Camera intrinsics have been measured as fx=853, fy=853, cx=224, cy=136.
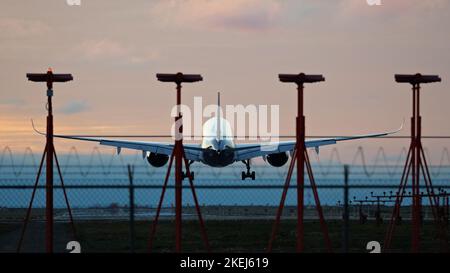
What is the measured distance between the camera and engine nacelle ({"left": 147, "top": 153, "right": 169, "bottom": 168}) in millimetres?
49938

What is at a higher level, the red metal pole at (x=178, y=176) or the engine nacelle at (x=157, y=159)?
the engine nacelle at (x=157, y=159)

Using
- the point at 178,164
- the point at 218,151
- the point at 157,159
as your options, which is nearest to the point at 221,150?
the point at 218,151

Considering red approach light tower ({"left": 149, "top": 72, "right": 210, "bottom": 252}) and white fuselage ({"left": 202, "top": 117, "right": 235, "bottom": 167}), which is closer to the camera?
red approach light tower ({"left": 149, "top": 72, "right": 210, "bottom": 252})

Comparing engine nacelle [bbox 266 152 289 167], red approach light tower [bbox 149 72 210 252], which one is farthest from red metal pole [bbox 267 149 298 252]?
engine nacelle [bbox 266 152 289 167]

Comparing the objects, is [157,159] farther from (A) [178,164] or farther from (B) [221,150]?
(A) [178,164]

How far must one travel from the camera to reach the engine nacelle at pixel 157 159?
4994 centimetres

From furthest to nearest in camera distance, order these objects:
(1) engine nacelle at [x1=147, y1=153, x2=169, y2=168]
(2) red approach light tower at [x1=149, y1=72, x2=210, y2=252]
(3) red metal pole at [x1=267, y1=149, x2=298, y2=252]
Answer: (1) engine nacelle at [x1=147, y1=153, x2=169, y2=168] → (2) red approach light tower at [x1=149, y1=72, x2=210, y2=252] → (3) red metal pole at [x1=267, y1=149, x2=298, y2=252]

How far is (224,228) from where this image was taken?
1216 inches

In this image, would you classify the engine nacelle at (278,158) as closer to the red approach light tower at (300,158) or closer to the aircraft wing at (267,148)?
the aircraft wing at (267,148)

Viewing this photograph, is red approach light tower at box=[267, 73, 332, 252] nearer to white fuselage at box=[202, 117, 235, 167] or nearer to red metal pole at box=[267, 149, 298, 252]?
red metal pole at box=[267, 149, 298, 252]

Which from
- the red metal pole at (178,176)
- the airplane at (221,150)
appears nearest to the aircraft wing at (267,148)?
the airplane at (221,150)

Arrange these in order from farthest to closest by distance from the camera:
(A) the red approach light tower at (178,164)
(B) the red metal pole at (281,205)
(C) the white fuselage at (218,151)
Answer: (C) the white fuselage at (218,151) < (A) the red approach light tower at (178,164) < (B) the red metal pole at (281,205)

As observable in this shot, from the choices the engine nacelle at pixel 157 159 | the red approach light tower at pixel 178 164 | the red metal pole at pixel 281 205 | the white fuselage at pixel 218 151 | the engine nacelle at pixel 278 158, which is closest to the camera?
the red metal pole at pixel 281 205
